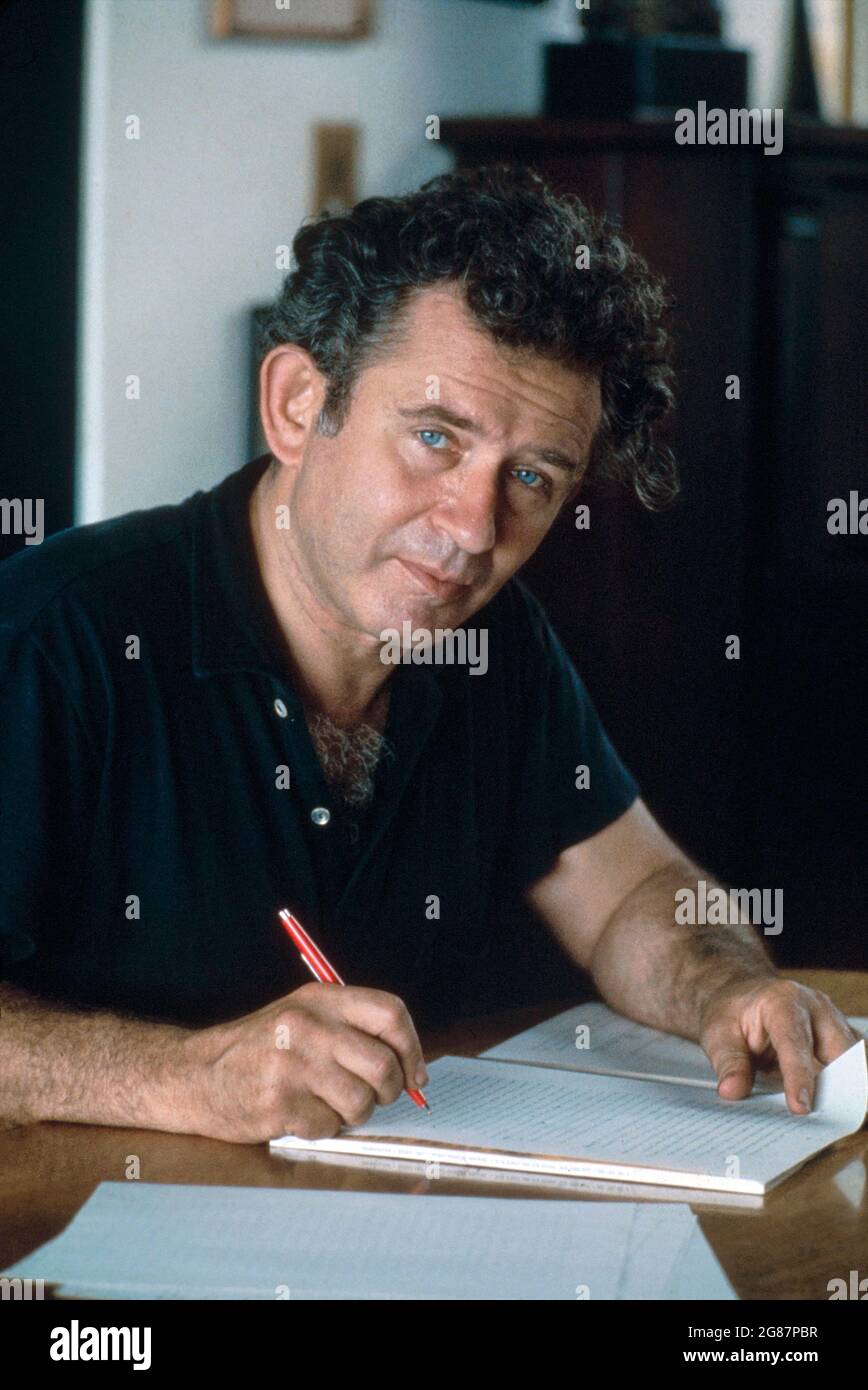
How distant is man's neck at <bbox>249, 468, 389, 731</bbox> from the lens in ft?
6.04

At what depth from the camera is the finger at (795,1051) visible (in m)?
1.42

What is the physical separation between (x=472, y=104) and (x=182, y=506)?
6.03 feet

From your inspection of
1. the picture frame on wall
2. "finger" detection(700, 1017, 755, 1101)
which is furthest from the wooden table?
the picture frame on wall

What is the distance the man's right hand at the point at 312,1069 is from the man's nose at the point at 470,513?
1.80 feet

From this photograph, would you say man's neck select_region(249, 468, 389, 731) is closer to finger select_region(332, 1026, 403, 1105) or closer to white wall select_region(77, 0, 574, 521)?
finger select_region(332, 1026, 403, 1105)

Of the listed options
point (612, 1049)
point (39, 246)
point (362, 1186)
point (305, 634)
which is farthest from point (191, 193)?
point (362, 1186)

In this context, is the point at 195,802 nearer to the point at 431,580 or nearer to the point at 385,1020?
the point at 431,580

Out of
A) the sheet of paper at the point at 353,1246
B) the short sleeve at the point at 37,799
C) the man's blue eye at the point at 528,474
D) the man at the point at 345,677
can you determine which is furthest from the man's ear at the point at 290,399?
the sheet of paper at the point at 353,1246

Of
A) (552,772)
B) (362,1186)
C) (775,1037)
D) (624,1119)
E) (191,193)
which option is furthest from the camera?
(191,193)

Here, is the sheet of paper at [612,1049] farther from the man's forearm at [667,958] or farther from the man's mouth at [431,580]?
the man's mouth at [431,580]

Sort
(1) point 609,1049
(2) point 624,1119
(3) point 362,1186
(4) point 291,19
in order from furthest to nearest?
(4) point 291,19
(1) point 609,1049
(2) point 624,1119
(3) point 362,1186

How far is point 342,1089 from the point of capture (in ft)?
4.17

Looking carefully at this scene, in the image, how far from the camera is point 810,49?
3.67m

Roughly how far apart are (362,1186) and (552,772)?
2.88 ft
